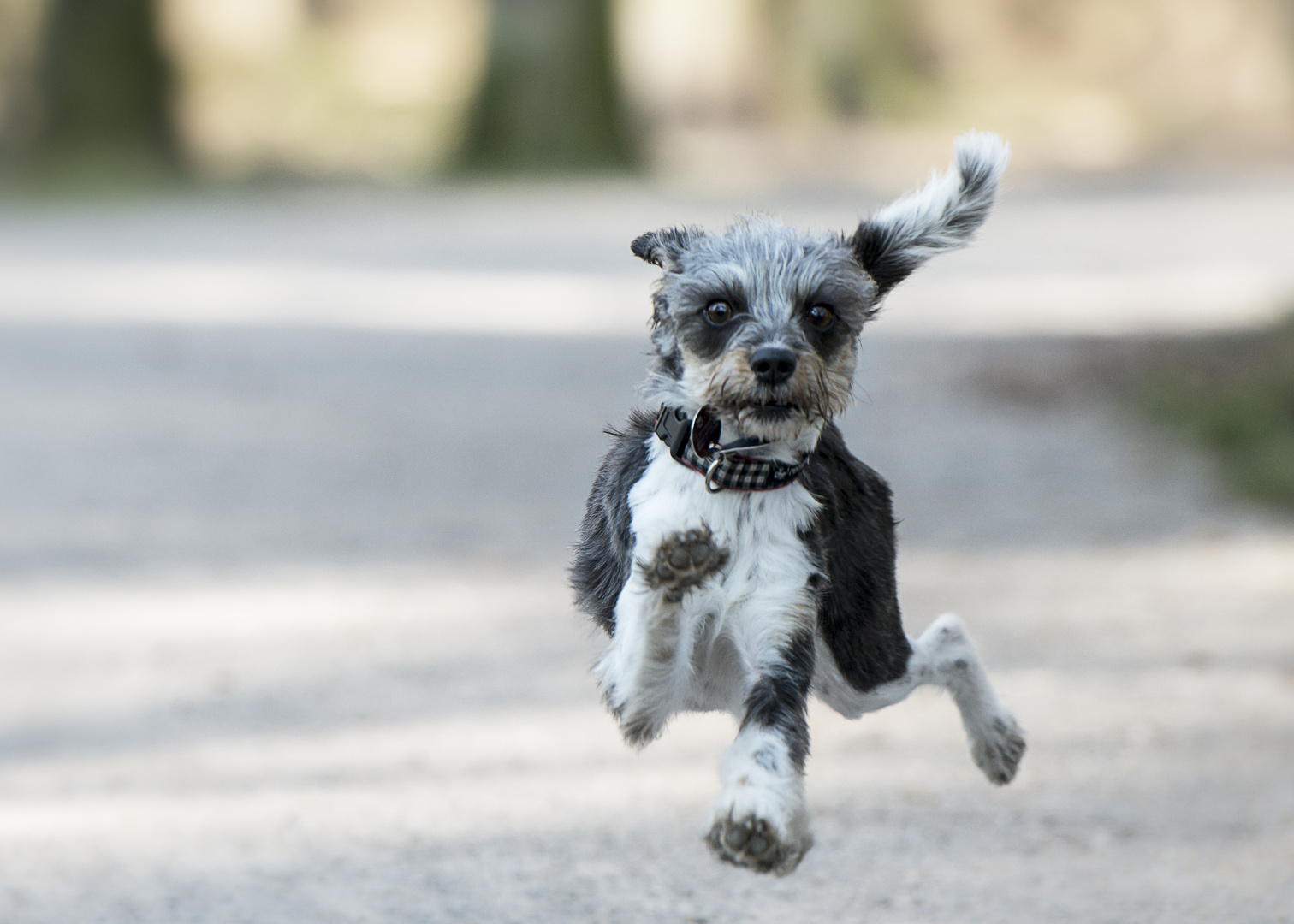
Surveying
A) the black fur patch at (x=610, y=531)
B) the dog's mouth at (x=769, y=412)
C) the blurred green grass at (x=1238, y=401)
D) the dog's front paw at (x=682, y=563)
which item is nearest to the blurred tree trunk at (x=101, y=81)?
the blurred green grass at (x=1238, y=401)

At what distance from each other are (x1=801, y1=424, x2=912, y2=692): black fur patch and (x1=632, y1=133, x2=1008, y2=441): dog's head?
21 cm

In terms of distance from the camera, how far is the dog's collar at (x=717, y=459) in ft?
8.80

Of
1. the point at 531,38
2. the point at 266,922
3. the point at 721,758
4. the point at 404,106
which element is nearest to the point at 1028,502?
the point at 266,922

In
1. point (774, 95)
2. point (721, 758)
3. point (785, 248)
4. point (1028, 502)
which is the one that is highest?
point (785, 248)

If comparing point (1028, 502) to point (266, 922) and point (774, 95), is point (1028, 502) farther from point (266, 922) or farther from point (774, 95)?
point (774, 95)

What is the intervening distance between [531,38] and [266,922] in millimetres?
24061

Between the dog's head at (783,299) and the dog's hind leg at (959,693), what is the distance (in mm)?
590

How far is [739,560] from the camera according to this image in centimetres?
277

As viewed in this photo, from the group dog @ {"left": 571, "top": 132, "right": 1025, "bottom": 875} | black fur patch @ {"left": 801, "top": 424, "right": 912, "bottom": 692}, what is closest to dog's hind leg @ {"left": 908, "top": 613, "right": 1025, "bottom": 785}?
black fur patch @ {"left": 801, "top": 424, "right": 912, "bottom": 692}

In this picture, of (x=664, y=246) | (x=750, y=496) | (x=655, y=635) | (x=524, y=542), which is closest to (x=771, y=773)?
(x=655, y=635)

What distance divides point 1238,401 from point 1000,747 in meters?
8.67

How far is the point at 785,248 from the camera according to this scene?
2676 mm

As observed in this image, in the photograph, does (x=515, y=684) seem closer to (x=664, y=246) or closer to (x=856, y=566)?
(x=856, y=566)

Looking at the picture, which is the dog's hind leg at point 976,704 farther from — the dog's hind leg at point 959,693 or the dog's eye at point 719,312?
the dog's eye at point 719,312
